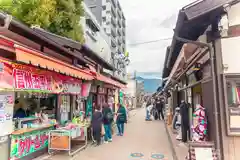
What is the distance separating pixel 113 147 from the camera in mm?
8555

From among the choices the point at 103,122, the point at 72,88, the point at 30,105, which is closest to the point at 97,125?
the point at 103,122

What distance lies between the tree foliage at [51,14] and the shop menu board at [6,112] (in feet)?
26.9

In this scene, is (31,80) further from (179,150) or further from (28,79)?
(179,150)

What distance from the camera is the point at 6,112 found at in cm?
526

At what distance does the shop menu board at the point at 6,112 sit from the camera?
16.6 ft

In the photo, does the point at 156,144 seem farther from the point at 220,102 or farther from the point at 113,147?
the point at 220,102

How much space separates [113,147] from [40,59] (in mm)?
5179

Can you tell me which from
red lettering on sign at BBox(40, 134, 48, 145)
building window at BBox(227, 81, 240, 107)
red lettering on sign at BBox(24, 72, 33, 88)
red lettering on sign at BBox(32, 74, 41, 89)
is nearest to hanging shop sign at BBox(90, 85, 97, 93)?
red lettering on sign at BBox(40, 134, 48, 145)

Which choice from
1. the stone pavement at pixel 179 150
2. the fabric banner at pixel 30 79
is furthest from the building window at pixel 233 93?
the fabric banner at pixel 30 79

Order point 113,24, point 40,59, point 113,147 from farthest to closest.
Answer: point 113,24 → point 113,147 → point 40,59

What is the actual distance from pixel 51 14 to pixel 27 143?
9.54 metres

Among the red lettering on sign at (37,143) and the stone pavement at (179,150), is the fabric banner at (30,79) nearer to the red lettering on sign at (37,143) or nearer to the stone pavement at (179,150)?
the red lettering on sign at (37,143)

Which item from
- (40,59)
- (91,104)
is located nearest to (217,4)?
(40,59)

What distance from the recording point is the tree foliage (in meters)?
12.5
